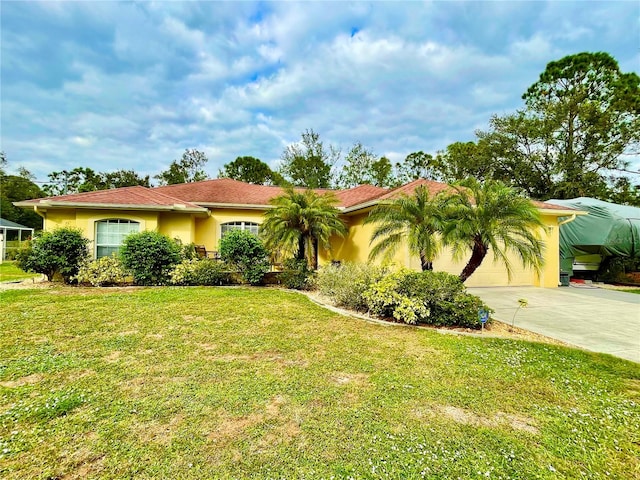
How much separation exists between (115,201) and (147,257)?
3.01 meters

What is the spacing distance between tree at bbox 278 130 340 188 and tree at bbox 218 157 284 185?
18.4 feet

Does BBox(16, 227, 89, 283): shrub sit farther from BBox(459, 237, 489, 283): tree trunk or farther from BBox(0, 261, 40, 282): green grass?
BBox(459, 237, 489, 283): tree trunk

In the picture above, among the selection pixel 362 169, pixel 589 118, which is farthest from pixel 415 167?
pixel 589 118

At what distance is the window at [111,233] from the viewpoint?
12047 millimetres

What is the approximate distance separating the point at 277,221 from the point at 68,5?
9516 mm

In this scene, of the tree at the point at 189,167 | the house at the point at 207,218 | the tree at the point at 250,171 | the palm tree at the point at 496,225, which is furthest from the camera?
the tree at the point at 250,171

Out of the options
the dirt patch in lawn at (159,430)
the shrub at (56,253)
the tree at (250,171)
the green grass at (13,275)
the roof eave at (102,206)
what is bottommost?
the dirt patch in lawn at (159,430)

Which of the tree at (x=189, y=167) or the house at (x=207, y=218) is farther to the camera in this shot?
the tree at (x=189, y=167)

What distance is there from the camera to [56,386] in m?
3.73

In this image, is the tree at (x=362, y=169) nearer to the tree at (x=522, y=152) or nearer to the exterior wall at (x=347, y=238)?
the tree at (x=522, y=152)

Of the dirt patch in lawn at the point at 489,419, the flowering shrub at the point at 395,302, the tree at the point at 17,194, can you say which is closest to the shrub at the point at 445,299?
the flowering shrub at the point at 395,302

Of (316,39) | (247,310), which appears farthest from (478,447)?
(316,39)

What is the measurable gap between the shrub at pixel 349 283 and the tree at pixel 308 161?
2406 cm

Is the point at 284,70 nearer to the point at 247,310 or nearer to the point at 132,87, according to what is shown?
the point at 132,87
